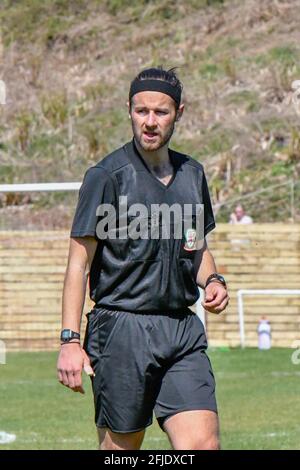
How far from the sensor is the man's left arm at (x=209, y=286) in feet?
17.7

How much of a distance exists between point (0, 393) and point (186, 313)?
8429 millimetres

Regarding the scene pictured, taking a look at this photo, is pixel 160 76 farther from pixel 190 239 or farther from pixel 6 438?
pixel 6 438

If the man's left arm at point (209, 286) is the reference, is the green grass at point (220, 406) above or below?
below

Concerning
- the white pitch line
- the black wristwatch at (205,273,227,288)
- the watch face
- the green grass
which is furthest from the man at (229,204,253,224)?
the watch face

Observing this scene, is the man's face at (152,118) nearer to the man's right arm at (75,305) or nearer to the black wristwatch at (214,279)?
the man's right arm at (75,305)

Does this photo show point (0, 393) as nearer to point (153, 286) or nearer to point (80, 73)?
point (153, 286)

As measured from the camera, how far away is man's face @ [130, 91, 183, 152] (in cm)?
529

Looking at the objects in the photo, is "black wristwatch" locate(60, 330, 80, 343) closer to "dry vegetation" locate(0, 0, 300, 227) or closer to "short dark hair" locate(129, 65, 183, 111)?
"short dark hair" locate(129, 65, 183, 111)

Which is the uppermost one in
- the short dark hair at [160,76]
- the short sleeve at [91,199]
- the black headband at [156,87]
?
the short dark hair at [160,76]

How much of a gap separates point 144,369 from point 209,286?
517 millimetres

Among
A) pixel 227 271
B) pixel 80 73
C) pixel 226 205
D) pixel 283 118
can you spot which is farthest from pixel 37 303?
pixel 80 73

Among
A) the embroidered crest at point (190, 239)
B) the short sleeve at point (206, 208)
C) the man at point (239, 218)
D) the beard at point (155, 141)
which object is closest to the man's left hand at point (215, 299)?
the embroidered crest at point (190, 239)

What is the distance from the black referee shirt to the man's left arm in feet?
0.28

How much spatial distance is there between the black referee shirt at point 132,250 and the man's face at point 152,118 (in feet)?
0.44
